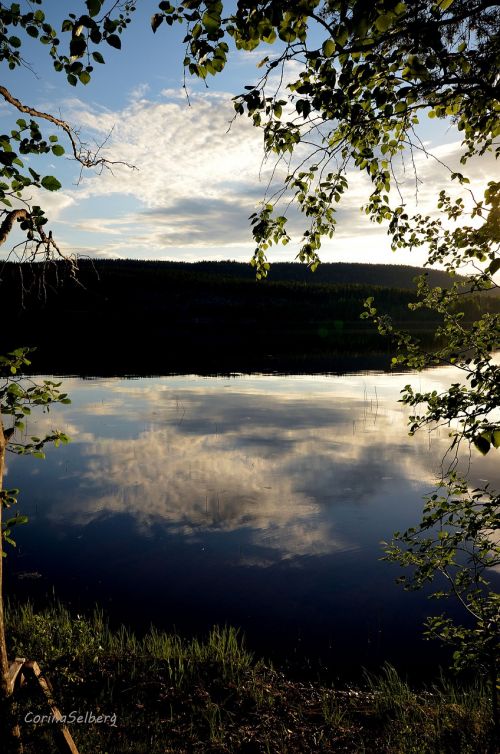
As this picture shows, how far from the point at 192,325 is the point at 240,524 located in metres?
96.6

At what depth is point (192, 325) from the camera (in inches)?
4267

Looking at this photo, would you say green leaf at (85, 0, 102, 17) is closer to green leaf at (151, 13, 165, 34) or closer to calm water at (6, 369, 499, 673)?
green leaf at (151, 13, 165, 34)

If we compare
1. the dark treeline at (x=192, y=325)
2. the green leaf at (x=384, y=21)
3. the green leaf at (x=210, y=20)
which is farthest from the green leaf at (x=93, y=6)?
the dark treeline at (x=192, y=325)

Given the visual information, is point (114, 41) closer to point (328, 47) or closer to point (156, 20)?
point (156, 20)

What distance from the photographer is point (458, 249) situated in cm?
682

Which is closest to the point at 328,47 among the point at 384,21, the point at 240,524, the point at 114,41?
the point at 384,21

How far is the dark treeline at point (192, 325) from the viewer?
4947 cm

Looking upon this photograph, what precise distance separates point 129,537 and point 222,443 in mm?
9208

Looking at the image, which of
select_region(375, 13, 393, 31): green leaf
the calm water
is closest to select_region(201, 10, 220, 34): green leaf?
select_region(375, 13, 393, 31): green leaf

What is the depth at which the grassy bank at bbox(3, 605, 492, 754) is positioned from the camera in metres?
6.11

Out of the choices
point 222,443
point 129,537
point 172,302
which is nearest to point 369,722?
point 129,537

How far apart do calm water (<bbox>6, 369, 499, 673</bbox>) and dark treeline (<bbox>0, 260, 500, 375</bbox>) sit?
594 cm

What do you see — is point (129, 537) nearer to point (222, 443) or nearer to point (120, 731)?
point (120, 731)

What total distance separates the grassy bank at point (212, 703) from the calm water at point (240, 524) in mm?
1034
